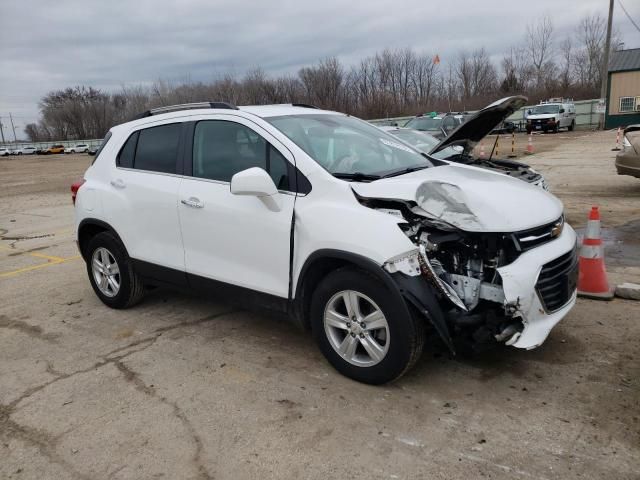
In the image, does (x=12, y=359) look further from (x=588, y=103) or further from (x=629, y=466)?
(x=588, y=103)

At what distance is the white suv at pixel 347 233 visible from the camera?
10.5ft

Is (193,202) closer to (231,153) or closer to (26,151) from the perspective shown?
(231,153)

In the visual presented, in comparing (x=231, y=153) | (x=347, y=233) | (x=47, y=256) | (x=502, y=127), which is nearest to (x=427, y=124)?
(x=502, y=127)

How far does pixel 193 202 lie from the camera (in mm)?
4176

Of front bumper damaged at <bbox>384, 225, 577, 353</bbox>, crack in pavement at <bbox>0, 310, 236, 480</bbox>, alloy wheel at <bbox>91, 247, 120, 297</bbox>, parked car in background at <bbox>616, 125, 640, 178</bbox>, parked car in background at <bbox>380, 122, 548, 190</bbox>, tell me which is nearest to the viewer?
crack in pavement at <bbox>0, 310, 236, 480</bbox>

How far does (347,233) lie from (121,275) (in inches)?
107

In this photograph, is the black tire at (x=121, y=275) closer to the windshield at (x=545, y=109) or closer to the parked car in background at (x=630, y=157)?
the parked car in background at (x=630, y=157)

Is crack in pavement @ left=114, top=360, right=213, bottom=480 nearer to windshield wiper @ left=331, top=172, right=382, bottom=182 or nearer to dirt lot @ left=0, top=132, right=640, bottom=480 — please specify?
dirt lot @ left=0, top=132, right=640, bottom=480

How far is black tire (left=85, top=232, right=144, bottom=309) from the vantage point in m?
4.98

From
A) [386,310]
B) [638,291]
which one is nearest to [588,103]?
[638,291]

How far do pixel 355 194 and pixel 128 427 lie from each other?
79.6 inches

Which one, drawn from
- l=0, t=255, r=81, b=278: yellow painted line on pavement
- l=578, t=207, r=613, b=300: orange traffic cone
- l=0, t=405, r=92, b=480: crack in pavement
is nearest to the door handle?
l=0, t=405, r=92, b=480: crack in pavement

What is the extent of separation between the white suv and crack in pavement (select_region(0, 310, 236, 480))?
0.74 metres

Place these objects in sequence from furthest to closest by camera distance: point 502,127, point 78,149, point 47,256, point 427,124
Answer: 1. point 78,149
2. point 427,124
3. point 47,256
4. point 502,127
